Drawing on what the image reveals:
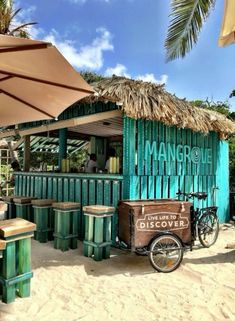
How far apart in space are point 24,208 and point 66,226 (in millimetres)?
1769

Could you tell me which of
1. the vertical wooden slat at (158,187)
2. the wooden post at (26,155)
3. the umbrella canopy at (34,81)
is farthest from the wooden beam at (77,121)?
the vertical wooden slat at (158,187)

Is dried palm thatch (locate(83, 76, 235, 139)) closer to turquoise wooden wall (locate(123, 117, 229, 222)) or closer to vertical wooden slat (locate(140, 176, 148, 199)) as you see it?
turquoise wooden wall (locate(123, 117, 229, 222))

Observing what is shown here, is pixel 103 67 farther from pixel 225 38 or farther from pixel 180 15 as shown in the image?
pixel 225 38

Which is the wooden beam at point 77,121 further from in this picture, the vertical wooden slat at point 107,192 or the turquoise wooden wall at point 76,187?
the vertical wooden slat at point 107,192

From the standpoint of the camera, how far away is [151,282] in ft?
13.8

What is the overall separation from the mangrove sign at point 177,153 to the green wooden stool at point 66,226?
1.86 meters

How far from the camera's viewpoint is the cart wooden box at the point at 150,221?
4582 mm

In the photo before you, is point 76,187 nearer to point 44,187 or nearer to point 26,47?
point 44,187

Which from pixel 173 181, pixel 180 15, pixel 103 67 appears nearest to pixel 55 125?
pixel 173 181

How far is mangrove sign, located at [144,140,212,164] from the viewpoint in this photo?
6.21 m

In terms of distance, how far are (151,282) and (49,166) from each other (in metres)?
15.0

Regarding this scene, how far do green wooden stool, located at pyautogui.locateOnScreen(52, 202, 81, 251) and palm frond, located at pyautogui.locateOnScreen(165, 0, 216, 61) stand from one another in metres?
4.42

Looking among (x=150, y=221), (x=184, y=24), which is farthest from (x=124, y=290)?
(x=184, y=24)

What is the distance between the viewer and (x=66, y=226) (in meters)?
5.63
